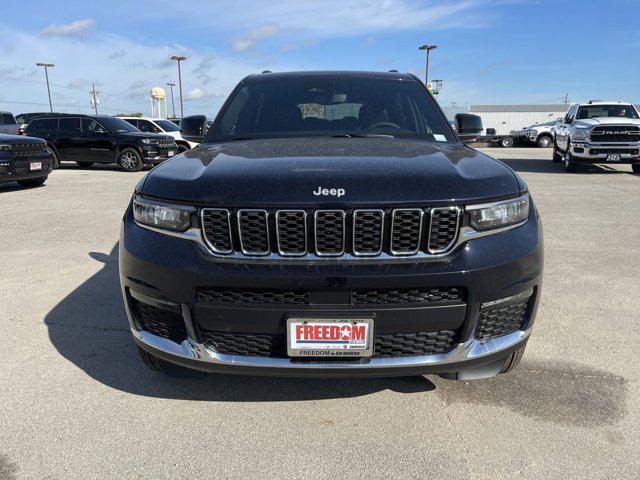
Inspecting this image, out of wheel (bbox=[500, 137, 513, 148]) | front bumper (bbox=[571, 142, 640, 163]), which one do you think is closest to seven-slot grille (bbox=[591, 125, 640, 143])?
front bumper (bbox=[571, 142, 640, 163])

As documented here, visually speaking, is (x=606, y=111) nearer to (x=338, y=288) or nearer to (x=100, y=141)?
(x=100, y=141)

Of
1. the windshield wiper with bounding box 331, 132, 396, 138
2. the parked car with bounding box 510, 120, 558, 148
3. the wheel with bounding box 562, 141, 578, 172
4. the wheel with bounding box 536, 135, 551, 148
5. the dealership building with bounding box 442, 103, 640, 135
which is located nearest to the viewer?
the windshield wiper with bounding box 331, 132, 396, 138

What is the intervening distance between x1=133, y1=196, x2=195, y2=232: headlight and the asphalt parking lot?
0.98m

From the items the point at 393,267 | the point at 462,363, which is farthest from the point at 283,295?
the point at 462,363

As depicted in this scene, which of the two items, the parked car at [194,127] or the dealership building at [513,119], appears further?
the dealership building at [513,119]

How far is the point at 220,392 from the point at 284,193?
4.11ft

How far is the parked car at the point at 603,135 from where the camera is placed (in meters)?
13.0

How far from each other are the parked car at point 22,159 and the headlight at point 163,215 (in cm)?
Answer: 920

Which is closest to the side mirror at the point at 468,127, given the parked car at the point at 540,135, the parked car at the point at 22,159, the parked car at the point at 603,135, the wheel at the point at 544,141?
the parked car at the point at 22,159

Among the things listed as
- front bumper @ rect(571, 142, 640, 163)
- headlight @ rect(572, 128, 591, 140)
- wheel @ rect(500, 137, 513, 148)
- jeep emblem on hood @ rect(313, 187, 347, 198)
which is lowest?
wheel @ rect(500, 137, 513, 148)

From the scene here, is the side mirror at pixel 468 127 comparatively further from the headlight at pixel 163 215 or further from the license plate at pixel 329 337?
the headlight at pixel 163 215

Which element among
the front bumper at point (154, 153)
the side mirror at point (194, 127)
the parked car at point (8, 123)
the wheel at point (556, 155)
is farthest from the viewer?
the parked car at point (8, 123)

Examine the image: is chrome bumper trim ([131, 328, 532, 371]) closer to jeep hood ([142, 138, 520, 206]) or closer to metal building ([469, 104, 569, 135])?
jeep hood ([142, 138, 520, 206])

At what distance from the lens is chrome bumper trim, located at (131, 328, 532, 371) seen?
2100mm
